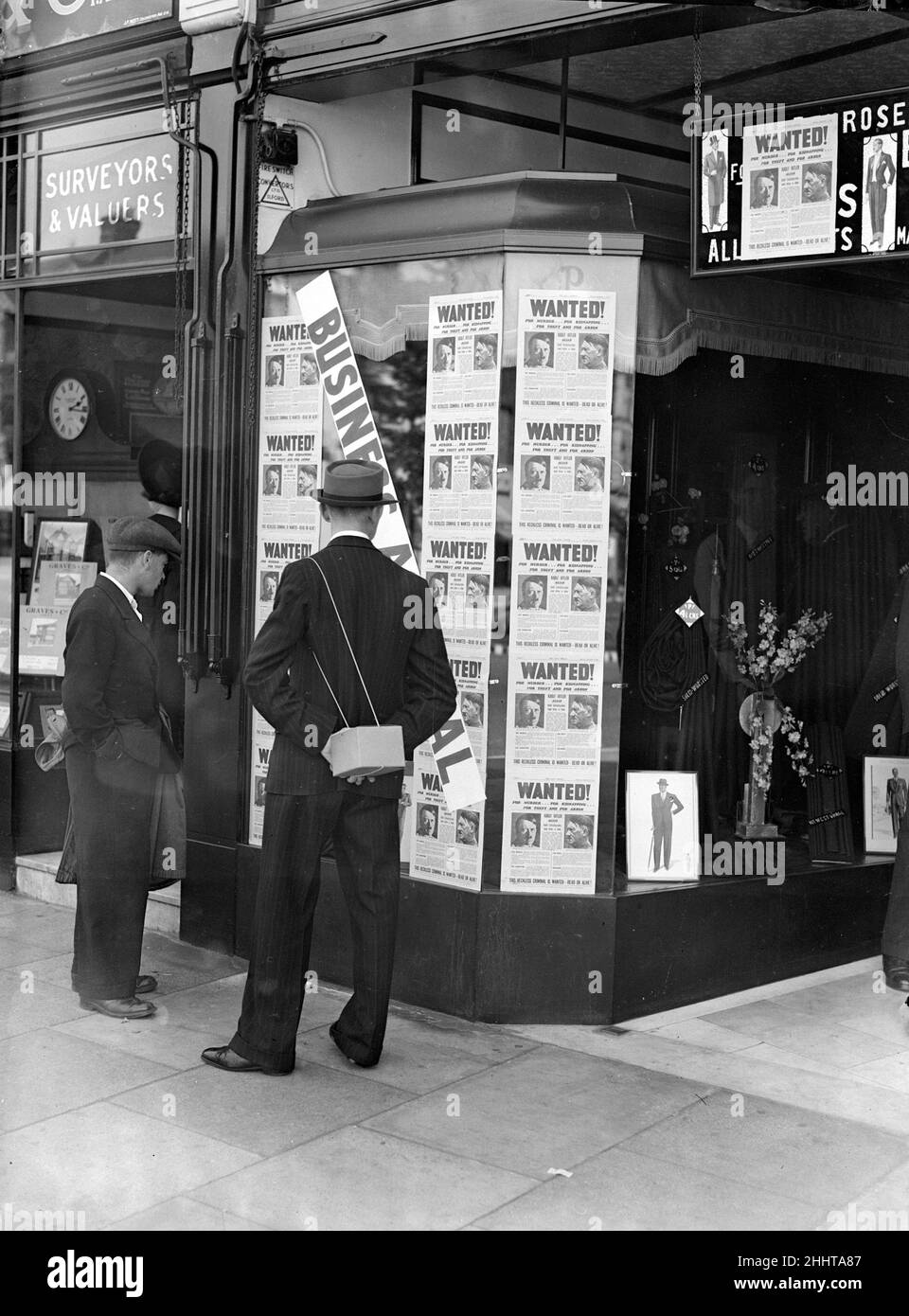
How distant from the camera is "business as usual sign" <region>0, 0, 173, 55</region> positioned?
291 inches

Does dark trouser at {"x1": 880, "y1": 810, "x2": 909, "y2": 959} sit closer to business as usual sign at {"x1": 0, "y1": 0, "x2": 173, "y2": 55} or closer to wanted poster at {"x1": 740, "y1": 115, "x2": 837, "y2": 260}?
wanted poster at {"x1": 740, "y1": 115, "x2": 837, "y2": 260}

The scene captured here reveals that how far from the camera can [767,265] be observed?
577cm

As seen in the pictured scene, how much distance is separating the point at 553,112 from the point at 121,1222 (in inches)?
224

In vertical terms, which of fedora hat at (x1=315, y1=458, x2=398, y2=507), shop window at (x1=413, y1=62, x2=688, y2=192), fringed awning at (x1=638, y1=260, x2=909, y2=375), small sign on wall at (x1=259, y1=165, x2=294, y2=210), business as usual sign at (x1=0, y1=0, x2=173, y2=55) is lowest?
fedora hat at (x1=315, y1=458, x2=398, y2=507)

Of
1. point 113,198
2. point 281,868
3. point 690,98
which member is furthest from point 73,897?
point 690,98

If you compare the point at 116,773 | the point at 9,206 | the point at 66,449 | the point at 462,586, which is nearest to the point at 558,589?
the point at 462,586

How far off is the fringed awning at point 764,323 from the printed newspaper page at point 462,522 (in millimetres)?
638

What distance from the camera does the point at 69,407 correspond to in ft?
27.9

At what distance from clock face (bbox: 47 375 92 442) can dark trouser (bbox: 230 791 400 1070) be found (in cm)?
384

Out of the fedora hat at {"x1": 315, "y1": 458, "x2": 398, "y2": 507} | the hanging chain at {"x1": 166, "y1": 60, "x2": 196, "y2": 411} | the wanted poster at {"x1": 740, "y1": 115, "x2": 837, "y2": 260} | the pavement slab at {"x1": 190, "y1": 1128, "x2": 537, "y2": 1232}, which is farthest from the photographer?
the hanging chain at {"x1": 166, "y1": 60, "x2": 196, "y2": 411}

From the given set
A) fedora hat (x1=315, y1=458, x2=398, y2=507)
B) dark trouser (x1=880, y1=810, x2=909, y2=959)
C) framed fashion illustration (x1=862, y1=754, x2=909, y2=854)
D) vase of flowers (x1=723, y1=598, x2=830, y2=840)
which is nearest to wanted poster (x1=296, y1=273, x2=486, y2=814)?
fedora hat (x1=315, y1=458, x2=398, y2=507)

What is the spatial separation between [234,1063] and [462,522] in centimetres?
227

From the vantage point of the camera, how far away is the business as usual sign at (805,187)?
5.50 meters

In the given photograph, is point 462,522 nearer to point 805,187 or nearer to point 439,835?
point 439,835
